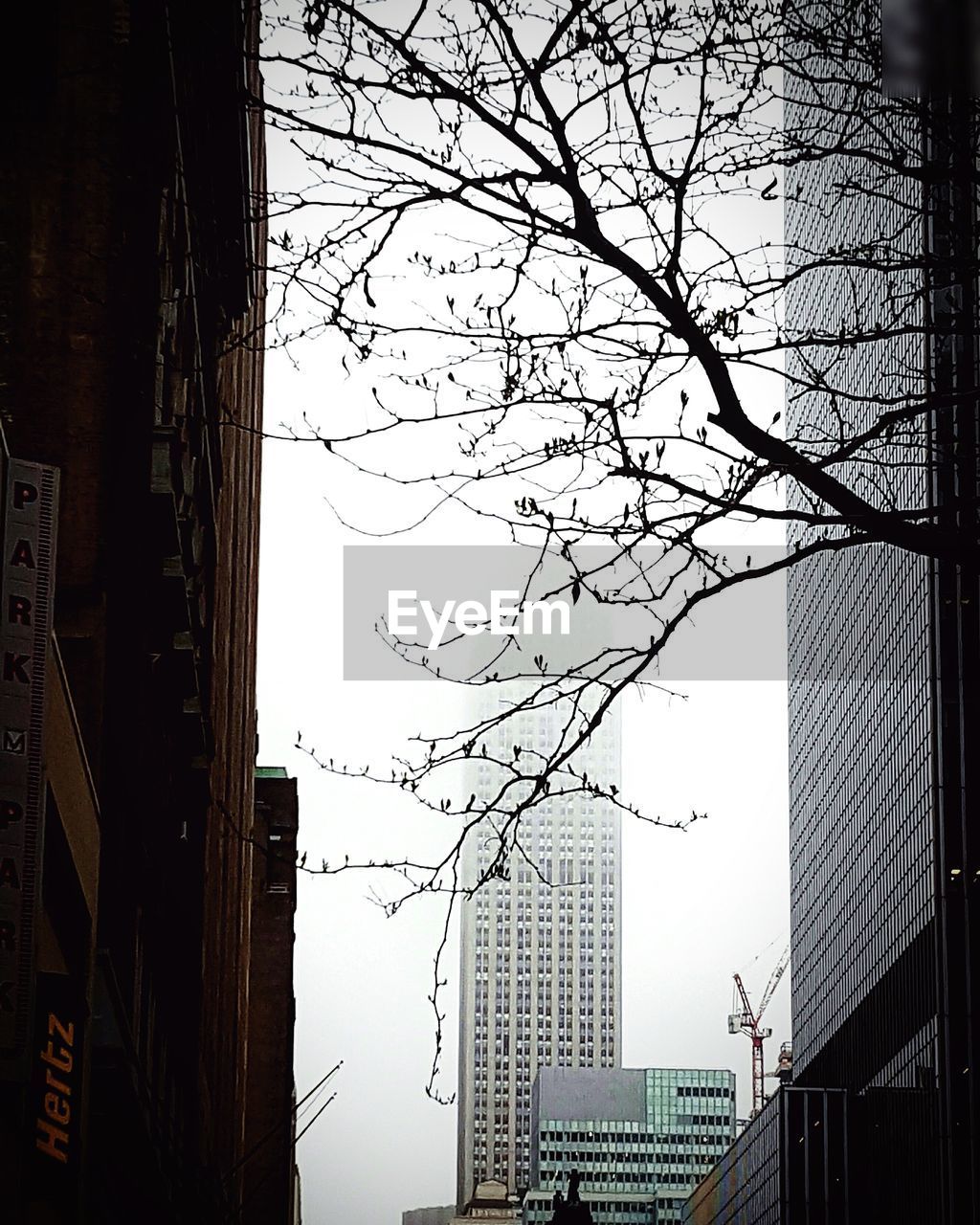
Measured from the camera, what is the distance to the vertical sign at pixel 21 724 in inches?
589

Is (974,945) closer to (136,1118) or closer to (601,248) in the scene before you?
(136,1118)

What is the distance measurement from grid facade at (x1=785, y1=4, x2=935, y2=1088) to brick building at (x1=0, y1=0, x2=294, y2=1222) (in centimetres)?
6298

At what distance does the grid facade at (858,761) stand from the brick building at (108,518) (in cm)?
6298

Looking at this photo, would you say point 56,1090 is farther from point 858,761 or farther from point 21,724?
point 858,761

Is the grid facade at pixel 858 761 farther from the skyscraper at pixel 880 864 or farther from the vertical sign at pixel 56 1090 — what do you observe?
the vertical sign at pixel 56 1090

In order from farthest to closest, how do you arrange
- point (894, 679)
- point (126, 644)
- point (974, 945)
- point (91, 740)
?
point (894, 679) → point (974, 945) → point (126, 644) → point (91, 740)

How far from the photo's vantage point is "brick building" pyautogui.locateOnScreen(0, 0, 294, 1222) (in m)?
16.4

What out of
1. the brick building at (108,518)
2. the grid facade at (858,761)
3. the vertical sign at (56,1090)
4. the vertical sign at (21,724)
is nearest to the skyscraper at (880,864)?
the grid facade at (858,761)

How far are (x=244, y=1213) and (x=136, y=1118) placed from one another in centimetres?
4409

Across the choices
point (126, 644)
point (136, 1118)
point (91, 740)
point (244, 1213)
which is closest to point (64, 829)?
point (91, 740)

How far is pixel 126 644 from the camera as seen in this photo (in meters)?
23.6

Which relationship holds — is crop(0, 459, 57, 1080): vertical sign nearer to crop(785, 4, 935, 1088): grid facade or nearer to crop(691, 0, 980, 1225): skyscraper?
crop(691, 0, 980, 1225): skyscraper

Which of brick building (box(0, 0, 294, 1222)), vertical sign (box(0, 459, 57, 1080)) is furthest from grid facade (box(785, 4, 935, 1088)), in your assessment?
vertical sign (box(0, 459, 57, 1080))

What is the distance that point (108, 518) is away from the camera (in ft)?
71.6
